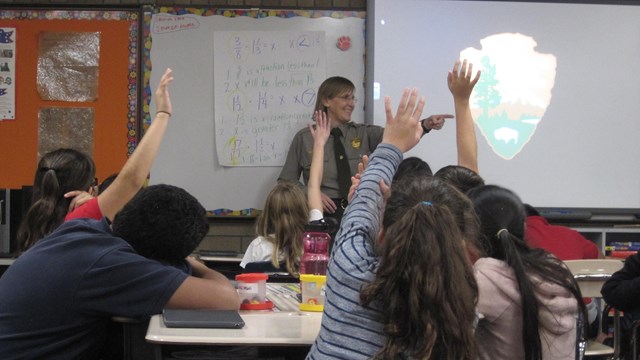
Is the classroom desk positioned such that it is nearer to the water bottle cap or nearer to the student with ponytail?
the student with ponytail

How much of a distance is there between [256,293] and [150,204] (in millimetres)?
445

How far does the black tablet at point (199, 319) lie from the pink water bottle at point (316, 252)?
801mm

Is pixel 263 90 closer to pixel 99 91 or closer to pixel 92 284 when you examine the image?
pixel 99 91

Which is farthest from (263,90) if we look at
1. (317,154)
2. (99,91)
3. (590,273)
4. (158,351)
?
(158,351)

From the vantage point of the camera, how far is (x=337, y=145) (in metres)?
4.82

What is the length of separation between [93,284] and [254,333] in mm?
390

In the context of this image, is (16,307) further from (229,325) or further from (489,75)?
(489,75)

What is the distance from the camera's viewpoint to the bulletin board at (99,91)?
493 centimetres

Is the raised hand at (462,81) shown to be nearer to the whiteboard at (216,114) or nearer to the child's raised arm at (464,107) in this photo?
the child's raised arm at (464,107)

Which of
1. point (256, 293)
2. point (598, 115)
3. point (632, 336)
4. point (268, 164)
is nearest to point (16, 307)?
point (256, 293)

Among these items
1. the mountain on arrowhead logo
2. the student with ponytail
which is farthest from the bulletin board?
the student with ponytail

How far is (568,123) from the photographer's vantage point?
511 centimetres

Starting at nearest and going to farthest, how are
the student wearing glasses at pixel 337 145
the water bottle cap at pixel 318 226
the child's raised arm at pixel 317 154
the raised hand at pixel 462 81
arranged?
the raised hand at pixel 462 81, the water bottle cap at pixel 318 226, the child's raised arm at pixel 317 154, the student wearing glasses at pixel 337 145

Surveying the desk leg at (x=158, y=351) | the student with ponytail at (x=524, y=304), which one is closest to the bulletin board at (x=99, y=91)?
the desk leg at (x=158, y=351)
